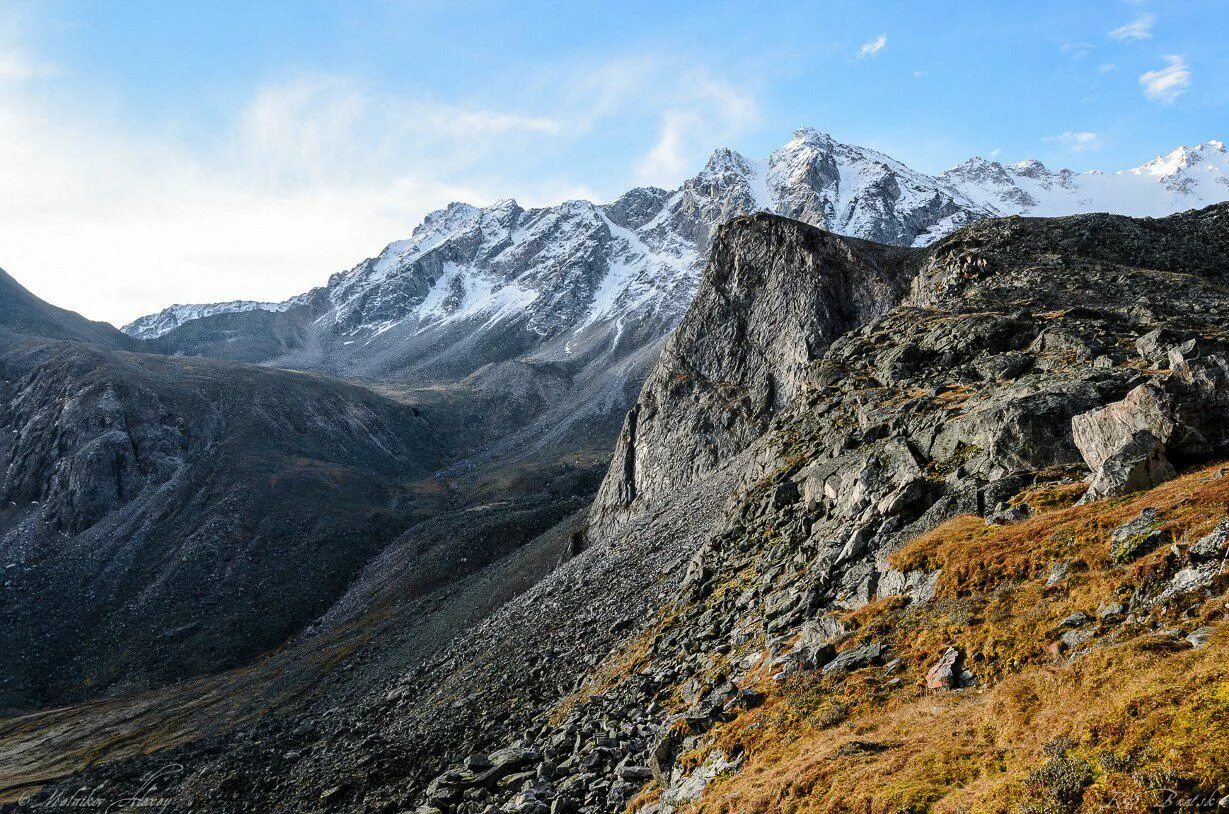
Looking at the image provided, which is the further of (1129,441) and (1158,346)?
(1158,346)

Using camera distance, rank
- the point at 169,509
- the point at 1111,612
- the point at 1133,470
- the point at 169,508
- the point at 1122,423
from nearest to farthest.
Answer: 1. the point at 1111,612
2. the point at 1133,470
3. the point at 1122,423
4. the point at 169,509
5. the point at 169,508

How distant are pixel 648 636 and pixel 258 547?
8326 centimetres

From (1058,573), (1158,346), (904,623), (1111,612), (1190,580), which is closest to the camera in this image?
(1190,580)

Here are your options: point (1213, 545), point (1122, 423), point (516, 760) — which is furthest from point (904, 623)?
point (516, 760)

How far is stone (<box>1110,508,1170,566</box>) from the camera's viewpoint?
13320 mm

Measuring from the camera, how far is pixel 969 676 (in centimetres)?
1304

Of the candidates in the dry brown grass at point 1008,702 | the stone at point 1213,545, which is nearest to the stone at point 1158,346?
the dry brown grass at point 1008,702

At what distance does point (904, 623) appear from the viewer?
52.3ft

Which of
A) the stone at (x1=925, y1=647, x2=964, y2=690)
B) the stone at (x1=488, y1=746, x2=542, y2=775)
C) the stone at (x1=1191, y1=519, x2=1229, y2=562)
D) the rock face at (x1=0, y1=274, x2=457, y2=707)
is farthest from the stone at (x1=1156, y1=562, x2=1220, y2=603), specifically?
the rock face at (x1=0, y1=274, x2=457, y2=707)

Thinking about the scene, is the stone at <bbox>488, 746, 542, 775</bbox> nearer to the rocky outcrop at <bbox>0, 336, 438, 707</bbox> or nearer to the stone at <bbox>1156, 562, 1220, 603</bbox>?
the stone at <bbox>1156, 562, 1220, 603</bbox>

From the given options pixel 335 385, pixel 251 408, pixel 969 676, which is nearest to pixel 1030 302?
pixel 969 676

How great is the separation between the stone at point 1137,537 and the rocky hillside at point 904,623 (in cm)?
7

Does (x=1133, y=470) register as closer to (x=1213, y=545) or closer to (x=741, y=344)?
(x=1213, y=545)

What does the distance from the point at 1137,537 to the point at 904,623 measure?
16.8 ft
